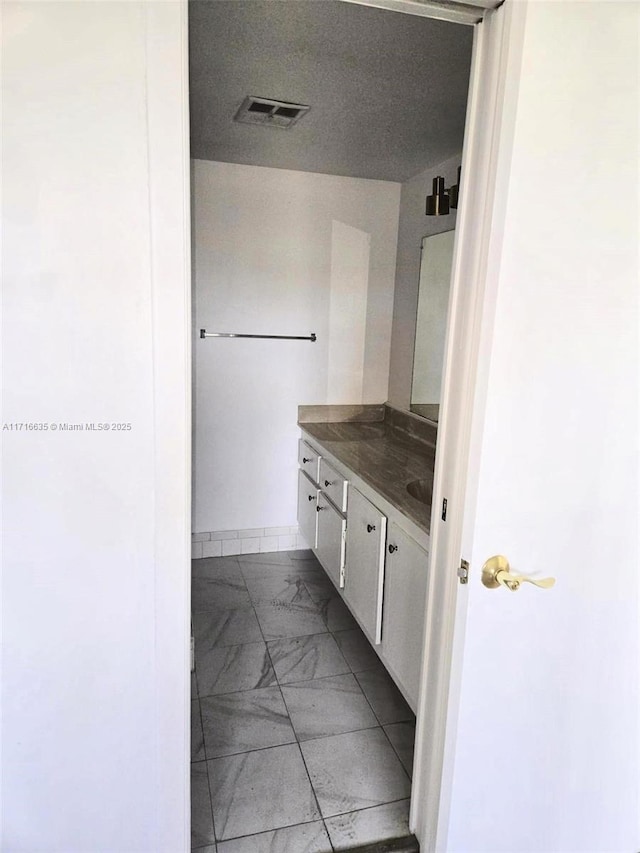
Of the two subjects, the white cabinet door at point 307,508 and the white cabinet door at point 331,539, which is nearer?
the white cabinet door at point 331,539

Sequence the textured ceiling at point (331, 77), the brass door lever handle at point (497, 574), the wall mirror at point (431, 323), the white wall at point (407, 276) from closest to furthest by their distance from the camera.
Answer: the brass door lever handle at point (497, 574), the textured ceiling at point (331, 77), the wall mirror at point (431, 323), the white wall at point (407, 276)

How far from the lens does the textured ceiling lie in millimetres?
1640

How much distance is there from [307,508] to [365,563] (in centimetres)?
99

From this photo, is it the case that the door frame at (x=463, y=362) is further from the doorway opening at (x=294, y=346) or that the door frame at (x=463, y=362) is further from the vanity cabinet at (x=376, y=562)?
the doorway opening at (x=294, y=346)

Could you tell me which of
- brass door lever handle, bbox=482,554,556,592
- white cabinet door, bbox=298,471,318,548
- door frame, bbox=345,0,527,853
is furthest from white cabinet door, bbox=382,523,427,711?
white cabinet door, bbox=298,471,318,548

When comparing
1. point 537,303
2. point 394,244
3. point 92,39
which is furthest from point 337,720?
point 394,244

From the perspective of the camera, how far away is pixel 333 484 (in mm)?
2771

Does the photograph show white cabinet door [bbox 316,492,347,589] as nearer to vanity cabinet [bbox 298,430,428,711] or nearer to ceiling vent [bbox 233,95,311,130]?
vanity cabinet [bbox 298,430,428,711]

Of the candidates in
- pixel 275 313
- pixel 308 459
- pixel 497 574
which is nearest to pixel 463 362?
pixel 497 574

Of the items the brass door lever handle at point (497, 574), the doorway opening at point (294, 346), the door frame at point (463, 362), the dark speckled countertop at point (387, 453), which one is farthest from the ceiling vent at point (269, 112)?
the brass door lever handle at point (497, 574)

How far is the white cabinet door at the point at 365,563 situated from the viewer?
219 centimetres

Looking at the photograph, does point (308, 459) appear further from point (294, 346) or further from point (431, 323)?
point (431, 323)

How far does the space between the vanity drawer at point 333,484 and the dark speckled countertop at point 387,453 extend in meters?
0.08

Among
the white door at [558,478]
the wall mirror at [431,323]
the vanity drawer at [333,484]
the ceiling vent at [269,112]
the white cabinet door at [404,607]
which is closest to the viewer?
the white door at [558,478]
